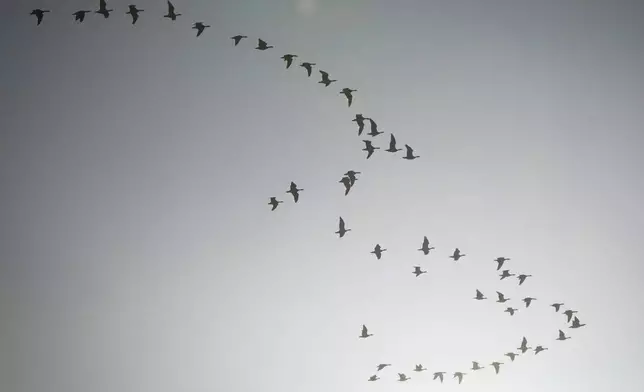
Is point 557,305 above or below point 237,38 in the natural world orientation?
below

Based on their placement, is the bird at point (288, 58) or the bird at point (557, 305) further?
the bird at point (557, 305)

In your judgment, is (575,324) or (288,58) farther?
(575,324)

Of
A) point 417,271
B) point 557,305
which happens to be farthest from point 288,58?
point 557,305

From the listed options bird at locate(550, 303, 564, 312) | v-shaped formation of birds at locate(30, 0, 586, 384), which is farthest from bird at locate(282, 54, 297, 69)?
bird at locate(550, 303, 564, 312)

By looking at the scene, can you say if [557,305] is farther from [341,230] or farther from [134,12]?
[134,12]

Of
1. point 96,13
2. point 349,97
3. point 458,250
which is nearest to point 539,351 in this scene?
point 458,250

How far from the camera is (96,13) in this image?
58.1 feet

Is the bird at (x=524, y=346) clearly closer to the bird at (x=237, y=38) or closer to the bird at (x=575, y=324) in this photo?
the bird at (x=575, y=324)

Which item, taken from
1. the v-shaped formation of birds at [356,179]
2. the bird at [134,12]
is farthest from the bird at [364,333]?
the bird at [134,12]

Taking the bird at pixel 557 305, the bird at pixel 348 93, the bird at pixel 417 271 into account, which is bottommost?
the bird at pixel 557 305

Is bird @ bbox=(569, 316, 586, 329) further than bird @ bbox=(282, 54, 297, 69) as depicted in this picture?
Yes

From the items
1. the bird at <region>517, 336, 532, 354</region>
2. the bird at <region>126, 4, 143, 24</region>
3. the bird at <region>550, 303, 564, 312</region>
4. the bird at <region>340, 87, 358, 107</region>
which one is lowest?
the bird at <region>517, 336, 532, 354</region>

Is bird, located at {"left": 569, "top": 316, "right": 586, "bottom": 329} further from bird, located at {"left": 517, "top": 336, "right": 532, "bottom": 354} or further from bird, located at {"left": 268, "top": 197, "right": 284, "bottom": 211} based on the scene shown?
bird, located at {"left": 268, "top": 197, "right": 284, "bottom": 211}

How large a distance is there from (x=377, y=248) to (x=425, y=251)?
123cm
